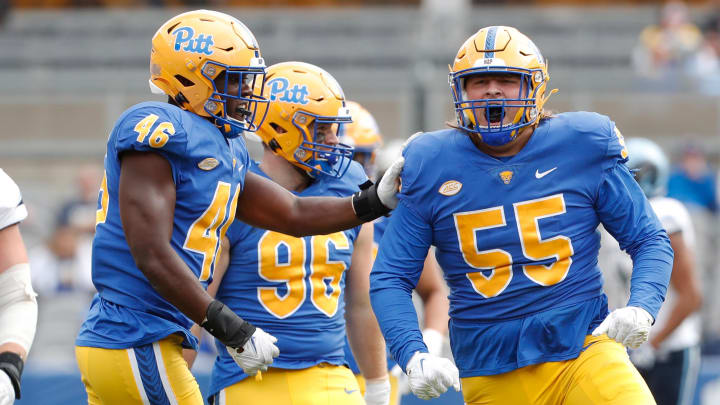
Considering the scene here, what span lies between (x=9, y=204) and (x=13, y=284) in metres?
0.26

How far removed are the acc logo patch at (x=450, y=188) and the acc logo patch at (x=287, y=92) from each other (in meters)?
1.07

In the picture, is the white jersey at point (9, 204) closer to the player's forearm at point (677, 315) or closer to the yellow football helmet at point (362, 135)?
the yellow football helmet at point (362, 135)

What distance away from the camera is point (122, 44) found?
13.2 m

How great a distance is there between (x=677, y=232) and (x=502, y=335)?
227 cm

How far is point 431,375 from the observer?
11.1 feet

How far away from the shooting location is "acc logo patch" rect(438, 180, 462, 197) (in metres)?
3.70

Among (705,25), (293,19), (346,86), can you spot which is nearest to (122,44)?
(293,19)

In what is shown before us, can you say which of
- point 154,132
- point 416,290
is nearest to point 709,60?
point 416,290

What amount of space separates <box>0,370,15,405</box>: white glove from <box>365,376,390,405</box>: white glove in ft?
6.17

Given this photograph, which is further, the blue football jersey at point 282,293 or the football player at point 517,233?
the blue football jersey at point 282,293

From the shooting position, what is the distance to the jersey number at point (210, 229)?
143 inches

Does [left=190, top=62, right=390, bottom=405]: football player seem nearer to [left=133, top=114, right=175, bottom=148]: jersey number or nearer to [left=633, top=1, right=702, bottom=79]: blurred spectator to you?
[left=133, top=114, right=175, bottom=148]: jersey number

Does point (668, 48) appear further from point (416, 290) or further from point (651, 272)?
point (651, 272)

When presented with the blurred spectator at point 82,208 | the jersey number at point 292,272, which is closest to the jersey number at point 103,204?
the jersey number at point 292,272
